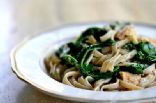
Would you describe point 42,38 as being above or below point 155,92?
below

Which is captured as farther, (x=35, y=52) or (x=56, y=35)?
(x=56, y=35)

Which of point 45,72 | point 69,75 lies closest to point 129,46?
point 69,75

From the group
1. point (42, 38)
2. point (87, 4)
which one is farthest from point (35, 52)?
point (87, 4)

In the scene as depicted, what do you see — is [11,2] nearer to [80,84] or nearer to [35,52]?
[35,52]

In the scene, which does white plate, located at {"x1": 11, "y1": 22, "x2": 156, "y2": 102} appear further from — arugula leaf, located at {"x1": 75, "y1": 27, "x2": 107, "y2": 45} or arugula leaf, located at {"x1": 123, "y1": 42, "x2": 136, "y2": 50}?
arugula leaf, located at {"x1": 123, "y1": 42, "x2": 136, "y2": 50}

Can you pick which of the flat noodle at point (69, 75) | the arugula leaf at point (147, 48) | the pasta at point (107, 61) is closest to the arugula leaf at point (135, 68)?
the pasta at point (107, 61)

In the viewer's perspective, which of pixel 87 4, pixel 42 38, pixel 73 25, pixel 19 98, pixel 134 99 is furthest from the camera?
pixel 87 4
